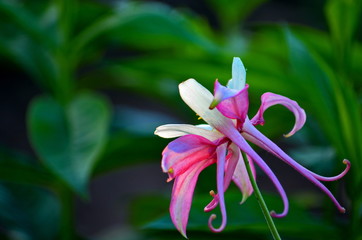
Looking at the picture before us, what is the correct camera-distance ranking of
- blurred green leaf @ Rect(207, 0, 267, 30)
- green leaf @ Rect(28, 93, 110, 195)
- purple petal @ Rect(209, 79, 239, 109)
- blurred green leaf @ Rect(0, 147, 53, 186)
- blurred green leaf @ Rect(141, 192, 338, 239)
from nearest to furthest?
purple petal @ Rect(209, 79, 239, 109) → blurred green leaf @ Rect(141, 192, 338, 239) → green leaf @ Rect(28, 93, 110, 195) → blurred green leaf @ Rect(0, 147, 53, 186) → blurred green leaf @ Rect(207, 0, 267, 30)

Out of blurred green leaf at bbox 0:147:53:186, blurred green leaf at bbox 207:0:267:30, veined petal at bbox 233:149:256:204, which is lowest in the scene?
veined petal at bbox 233:149:256:204

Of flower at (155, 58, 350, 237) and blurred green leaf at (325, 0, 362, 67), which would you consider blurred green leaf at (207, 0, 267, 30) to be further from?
flower at (155, 58, 350, 237)

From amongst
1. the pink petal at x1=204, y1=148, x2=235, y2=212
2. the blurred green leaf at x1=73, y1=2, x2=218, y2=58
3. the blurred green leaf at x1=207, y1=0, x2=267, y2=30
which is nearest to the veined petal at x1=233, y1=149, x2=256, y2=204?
the pink petal at x1=204, y1=148, x2=235, y2=212

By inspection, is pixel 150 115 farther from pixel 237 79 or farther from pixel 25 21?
pixel 237 79

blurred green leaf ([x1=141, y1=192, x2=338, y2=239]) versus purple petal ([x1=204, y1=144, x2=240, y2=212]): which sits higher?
purple petal ([x1=204, y1=144, x2=240, y2=212])

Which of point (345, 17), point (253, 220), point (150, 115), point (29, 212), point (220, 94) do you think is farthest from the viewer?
point (150, 115)

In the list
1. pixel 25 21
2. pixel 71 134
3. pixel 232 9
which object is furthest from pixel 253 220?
pixel 232 9

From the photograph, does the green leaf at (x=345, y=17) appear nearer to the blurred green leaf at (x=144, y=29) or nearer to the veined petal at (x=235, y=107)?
the blurred green leaf at (x=144, y=29)

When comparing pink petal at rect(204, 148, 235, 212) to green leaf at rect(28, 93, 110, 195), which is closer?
pink petal at rect(204, 148, 235, 212)
